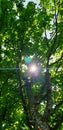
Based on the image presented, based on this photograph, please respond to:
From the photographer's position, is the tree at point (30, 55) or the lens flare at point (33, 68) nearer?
the tree at point (30, 55)

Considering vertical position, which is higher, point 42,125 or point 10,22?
point 10,22

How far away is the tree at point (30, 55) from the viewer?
1421cm

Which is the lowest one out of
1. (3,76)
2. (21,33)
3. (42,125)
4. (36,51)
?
(42,125)

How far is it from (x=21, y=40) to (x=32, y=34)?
3.31 ft

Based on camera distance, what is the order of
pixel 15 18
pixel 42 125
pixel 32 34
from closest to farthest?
pixel 42 125 → pixel 15 18 → pixel 32 34

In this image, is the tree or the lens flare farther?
the lens flare

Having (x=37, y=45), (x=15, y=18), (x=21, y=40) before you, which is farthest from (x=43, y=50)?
(x=15, y=18)

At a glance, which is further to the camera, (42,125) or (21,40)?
(21,40)

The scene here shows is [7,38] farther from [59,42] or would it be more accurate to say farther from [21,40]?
[59,42]

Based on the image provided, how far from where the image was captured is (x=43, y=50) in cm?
1587

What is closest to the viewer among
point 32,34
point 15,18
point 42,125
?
point 42,125

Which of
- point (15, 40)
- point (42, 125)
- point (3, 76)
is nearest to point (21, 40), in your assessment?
point (15, 40)

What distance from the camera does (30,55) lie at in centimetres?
1556

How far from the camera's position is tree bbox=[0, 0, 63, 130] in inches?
559
